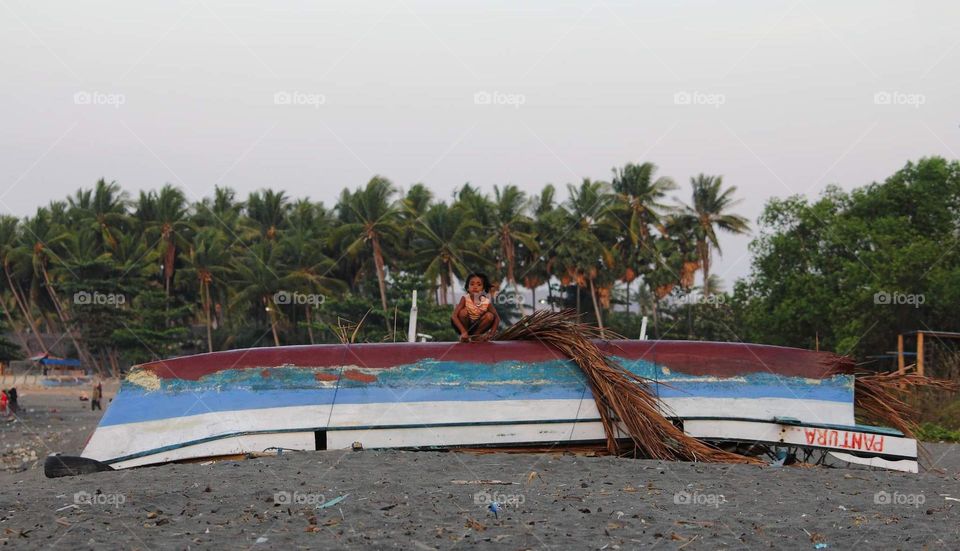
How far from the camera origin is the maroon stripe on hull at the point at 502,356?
8.66m

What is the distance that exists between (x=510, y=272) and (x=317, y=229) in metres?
13.1

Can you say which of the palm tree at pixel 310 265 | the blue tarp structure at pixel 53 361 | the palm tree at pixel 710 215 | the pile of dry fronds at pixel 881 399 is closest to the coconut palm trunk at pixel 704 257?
the palm tree at pixel 710 215

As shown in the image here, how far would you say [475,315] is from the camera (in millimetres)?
9219

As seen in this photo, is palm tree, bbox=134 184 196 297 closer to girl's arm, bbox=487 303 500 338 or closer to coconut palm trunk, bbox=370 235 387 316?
coconut palm trunk, bbox=370 235 387 316

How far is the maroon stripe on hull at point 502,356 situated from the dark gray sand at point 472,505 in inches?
36.9

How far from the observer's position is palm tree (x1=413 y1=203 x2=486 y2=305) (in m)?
53.3

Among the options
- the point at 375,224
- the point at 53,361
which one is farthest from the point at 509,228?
the point at 53,361

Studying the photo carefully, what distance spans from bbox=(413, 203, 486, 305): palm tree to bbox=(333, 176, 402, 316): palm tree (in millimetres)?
1681

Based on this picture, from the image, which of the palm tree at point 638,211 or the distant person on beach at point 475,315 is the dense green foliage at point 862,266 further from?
the distant person on beach at point 475,315

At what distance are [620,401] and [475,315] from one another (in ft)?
5.13

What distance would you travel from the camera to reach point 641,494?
664 centimetres

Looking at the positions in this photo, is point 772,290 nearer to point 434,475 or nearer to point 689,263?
point 689,263

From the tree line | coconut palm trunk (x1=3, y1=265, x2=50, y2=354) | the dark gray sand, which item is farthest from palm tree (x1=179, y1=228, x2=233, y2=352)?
the dark gray sand

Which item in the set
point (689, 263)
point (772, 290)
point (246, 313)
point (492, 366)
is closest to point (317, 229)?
point (246, 313)
